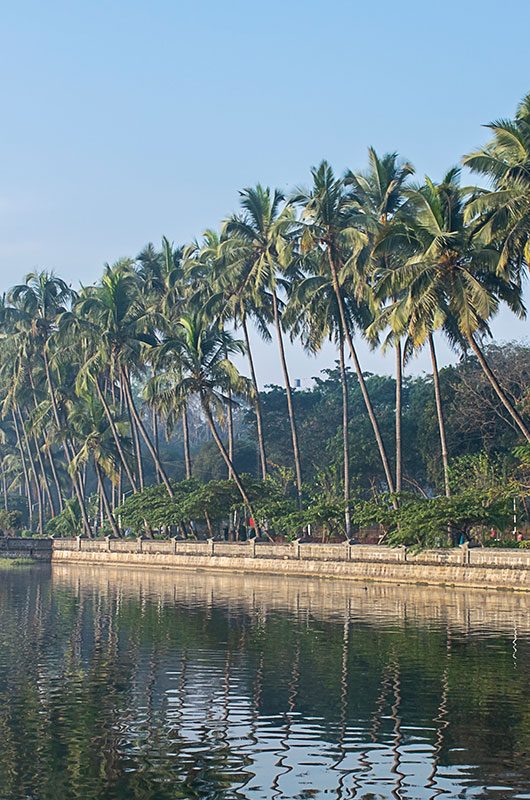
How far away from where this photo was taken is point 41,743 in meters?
15.2

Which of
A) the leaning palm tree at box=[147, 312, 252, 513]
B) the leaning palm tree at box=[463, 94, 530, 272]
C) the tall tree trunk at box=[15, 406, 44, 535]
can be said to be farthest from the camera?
the tall tree trunk at box=[15, 406, 44, 535]

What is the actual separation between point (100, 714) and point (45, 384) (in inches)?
2789

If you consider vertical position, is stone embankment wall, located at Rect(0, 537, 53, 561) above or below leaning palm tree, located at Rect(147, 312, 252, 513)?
below

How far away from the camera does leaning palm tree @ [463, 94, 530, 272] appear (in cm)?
3788

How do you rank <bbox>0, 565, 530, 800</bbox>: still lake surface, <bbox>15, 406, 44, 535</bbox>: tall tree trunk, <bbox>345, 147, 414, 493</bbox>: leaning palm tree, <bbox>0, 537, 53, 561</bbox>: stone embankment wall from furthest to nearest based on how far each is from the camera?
<bbox>15, 406, 44, 535</bbox>: tall tree trunk
<bbox>0, 537, 53, 561</bbox>: stone embankment wall
<bbox>345, 147, 414, 493</bbox>: leaning palm tree
<bbox>0, 565, 530, 800</bbox>: still lake surface

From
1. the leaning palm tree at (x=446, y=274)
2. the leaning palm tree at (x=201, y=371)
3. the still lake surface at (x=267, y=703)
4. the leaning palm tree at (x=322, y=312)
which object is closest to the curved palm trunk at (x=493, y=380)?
the leaning palm tree at (x=446, y=274)

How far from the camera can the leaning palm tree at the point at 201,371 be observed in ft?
196

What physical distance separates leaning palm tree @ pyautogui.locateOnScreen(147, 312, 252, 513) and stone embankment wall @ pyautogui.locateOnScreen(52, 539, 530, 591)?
4311 mm

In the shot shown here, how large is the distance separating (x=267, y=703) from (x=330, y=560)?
31594mm

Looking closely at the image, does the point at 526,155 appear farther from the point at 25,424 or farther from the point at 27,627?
the point at 25,424

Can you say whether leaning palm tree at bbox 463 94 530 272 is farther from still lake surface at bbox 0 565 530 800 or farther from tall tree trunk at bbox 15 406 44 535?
tall tree trunk at bbox 15 406 44 535

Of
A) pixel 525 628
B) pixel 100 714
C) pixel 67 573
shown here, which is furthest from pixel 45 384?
pixel 100 714

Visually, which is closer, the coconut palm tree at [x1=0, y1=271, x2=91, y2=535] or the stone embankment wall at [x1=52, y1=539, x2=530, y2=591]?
the stone embankment wall at [x1=52, y1=539, x2=530, y2=591]

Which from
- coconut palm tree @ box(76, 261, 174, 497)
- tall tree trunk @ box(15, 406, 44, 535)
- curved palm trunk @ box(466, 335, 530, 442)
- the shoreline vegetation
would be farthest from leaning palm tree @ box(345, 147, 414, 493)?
tall tree trunk @ box(15, 406, 44, 535)
